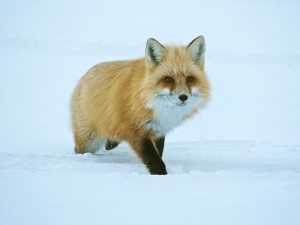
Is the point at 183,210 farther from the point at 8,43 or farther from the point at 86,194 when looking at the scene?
the point at 8,43

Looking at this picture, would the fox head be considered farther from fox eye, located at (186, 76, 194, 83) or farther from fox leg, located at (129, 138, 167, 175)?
fox leg, located at (129, 138, 167, 175)

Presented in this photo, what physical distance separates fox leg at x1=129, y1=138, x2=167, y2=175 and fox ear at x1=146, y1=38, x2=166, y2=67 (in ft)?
2.88

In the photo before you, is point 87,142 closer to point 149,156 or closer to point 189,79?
point 149,156

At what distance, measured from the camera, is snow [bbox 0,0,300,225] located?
291cm

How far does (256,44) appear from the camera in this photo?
650 inches

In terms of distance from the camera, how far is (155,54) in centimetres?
466

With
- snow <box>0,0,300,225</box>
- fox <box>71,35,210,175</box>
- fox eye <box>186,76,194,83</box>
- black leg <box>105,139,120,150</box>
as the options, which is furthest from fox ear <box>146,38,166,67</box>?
black leg <box>105,139,120,150</box>

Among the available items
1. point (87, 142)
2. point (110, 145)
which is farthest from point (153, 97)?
point (110, 145)

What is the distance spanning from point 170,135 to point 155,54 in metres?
3.30

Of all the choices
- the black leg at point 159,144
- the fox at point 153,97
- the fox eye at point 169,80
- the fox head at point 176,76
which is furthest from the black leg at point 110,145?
the fox eye at point 169,80

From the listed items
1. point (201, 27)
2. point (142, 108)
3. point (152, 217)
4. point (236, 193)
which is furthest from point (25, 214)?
point (201, 27)

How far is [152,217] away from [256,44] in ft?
48.4

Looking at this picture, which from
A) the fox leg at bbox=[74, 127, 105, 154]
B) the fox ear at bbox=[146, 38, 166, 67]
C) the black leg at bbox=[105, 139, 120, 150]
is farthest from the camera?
the black leg at bbox=[105, 139, 120, 150]

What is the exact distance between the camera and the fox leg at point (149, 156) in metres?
4.51
